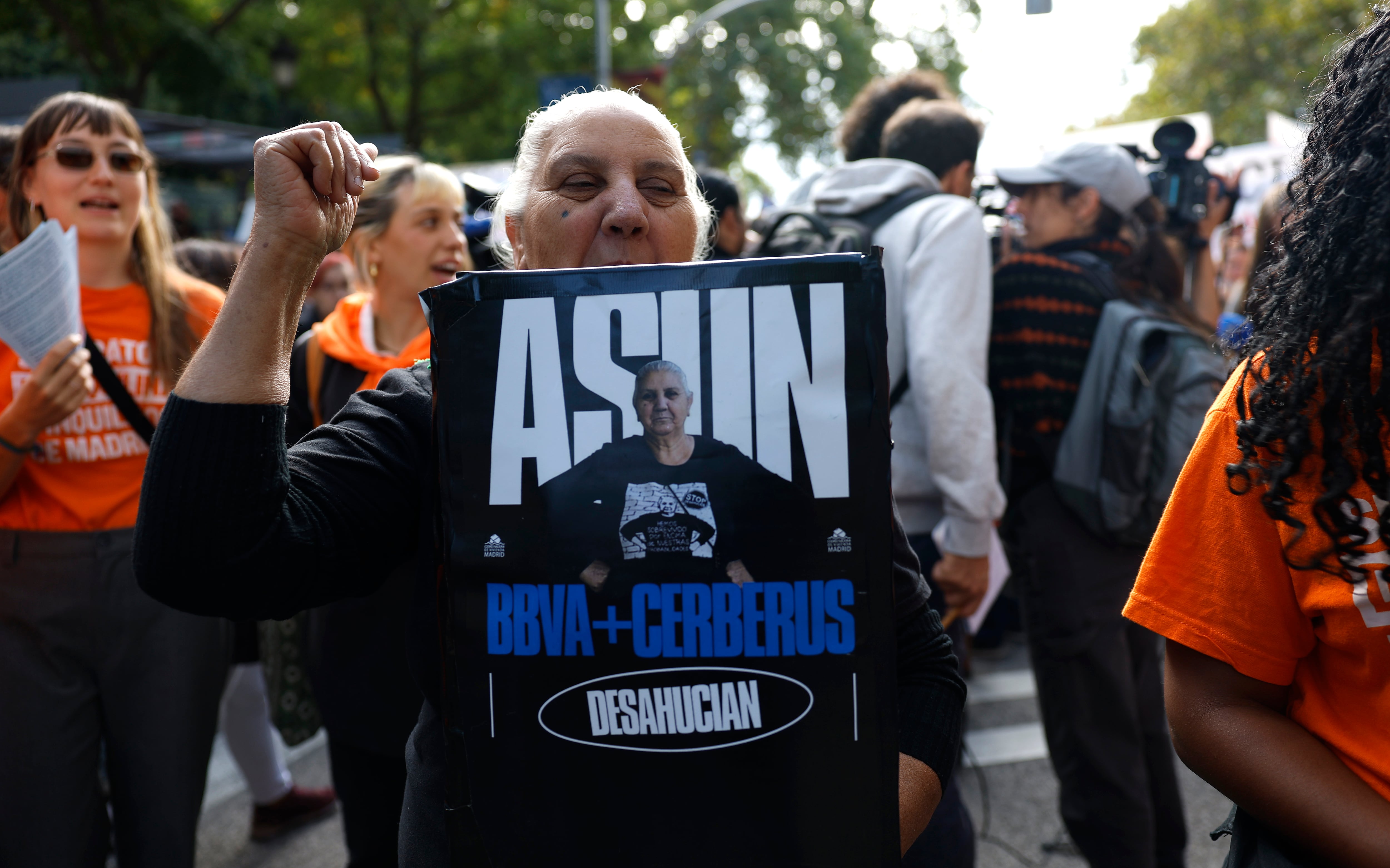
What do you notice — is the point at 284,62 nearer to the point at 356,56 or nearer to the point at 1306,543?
the point at 356,56

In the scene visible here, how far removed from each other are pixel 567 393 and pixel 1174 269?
9.06 ft

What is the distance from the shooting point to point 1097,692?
287cm

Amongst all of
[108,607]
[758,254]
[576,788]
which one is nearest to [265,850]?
[108,607]

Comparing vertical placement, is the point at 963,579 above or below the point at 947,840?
above

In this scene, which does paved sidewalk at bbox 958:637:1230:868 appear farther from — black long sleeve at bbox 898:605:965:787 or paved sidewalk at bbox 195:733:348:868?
paved sidewalk at bbox 195:733:348:868

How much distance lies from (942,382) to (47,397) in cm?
199

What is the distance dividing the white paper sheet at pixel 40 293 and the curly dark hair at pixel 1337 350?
7.06 ft

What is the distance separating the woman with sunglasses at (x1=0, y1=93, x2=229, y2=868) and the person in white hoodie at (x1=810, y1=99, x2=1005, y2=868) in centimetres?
173

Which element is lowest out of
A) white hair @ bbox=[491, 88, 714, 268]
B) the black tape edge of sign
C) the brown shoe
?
the brown shoe

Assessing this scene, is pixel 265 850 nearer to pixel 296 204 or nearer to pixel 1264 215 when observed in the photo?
pixel 296 204

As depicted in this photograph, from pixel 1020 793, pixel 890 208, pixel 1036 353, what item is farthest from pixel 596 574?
pixel 1020 793

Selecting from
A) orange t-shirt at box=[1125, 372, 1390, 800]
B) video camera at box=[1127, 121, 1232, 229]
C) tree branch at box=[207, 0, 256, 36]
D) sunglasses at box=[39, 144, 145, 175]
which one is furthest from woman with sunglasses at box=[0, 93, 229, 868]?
tree branch at box=[207, 0, 256, 36]

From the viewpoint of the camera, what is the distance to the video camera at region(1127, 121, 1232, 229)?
3740mm

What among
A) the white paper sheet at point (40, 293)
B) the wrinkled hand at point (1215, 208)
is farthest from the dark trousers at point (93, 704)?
the wrinkled hand at point (1215, 208)
